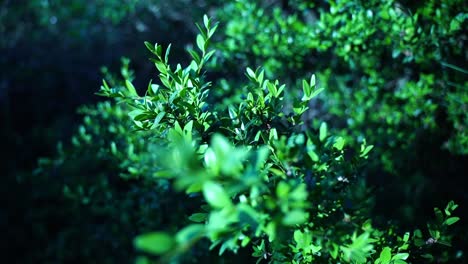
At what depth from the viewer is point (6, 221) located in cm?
346

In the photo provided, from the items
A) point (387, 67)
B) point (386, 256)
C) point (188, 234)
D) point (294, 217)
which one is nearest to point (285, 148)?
point (294, 217)

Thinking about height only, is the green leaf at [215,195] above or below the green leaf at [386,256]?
above

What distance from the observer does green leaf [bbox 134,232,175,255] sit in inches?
25.5

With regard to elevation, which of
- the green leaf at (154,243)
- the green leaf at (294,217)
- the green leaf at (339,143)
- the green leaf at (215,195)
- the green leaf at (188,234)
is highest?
the green leaf at (154,243)

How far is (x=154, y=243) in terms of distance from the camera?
66cm

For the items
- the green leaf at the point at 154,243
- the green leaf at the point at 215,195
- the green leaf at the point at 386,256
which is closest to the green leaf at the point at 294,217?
the green leaf at the point at 215,195

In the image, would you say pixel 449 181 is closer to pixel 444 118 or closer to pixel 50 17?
pixel 444 118

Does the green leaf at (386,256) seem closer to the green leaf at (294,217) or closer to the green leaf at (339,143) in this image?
the green leaf at (339,143)

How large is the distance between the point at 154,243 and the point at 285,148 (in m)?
0.44

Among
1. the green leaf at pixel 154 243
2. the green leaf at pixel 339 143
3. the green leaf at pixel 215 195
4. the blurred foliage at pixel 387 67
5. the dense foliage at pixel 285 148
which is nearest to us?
the green leaf at pixel 154 243

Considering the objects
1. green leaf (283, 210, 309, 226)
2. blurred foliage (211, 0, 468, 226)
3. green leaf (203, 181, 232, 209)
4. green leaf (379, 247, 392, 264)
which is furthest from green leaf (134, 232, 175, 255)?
blurred foliage (211, 0, 468, 226)

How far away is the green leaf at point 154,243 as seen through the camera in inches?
25.5

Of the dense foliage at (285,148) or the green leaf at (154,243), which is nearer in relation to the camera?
the green leaf at (154,243)

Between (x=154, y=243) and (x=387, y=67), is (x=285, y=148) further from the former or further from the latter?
(x=387, y=67)
